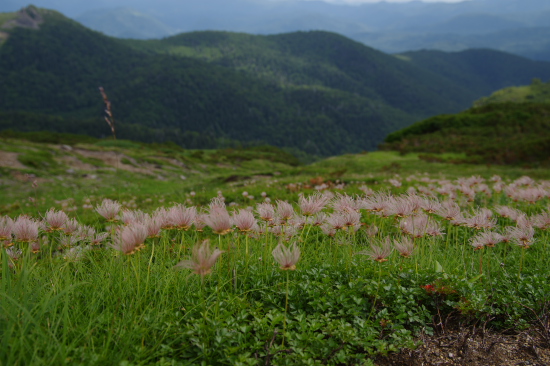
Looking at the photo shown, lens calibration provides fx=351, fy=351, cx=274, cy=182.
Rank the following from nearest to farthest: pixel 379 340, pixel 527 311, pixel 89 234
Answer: pixel 379 340, pixel 527 311, pixel 89 234

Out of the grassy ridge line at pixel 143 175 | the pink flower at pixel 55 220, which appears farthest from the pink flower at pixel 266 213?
the grassy ridge line at pixel 143 175

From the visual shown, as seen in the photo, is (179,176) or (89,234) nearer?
(89,234)

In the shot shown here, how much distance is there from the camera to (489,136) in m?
47.3

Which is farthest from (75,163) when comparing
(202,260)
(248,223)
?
(202,260)

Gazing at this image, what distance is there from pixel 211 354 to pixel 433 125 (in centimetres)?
6263

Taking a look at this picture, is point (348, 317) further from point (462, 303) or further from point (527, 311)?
point (527, 311)

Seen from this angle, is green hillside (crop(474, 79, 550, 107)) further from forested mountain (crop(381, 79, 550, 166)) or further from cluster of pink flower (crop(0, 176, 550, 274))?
cluster of pink flower (crop(0, 176, 550, 274))

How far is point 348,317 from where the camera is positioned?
3340mm

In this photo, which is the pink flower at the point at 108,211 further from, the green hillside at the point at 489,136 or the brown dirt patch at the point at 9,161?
the green hillside at the point at 489,136

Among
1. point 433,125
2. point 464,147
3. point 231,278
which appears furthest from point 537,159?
point 231,278

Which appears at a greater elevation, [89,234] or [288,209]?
[288,209]

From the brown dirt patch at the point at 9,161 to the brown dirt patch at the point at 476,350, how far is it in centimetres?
3077

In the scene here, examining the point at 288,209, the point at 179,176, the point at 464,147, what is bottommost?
the point at 179,176

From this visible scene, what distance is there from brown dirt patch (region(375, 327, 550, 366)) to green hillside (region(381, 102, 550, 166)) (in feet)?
105
